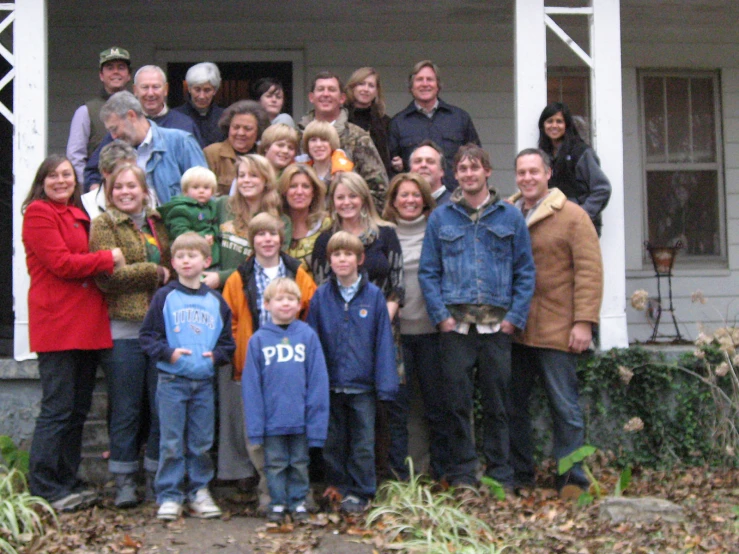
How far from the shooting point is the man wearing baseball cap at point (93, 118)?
23.6 feet

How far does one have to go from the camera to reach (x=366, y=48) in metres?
9.79

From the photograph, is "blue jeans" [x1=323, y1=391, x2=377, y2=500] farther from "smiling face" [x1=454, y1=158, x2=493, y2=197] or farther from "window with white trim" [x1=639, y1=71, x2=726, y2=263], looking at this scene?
"window with white trim" [x1=639, y1=71, x2=726, y2=263]

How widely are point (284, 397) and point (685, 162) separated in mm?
5927

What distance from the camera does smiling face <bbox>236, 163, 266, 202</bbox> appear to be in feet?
20.7

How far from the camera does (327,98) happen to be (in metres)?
7.23

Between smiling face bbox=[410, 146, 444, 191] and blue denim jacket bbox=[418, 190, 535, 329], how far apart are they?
1.70 feet

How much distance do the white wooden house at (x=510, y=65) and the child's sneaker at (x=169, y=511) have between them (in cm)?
470

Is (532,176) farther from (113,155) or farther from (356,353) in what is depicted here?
(113,155)

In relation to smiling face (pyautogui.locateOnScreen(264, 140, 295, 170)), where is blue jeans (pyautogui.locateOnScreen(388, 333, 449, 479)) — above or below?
below

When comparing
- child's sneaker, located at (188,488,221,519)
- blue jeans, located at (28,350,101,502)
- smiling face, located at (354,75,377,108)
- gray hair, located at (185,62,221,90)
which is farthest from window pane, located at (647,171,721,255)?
blue jeans, located at (28,350,101,502)

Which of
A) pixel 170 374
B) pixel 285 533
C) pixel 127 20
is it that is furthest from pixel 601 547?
pixel 127 20

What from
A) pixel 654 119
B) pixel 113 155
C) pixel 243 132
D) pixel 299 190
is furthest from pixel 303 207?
pixel 654 119

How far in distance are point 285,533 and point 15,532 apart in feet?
4.48

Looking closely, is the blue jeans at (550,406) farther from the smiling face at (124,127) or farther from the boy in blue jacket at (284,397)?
the smiling face at (124,127)
